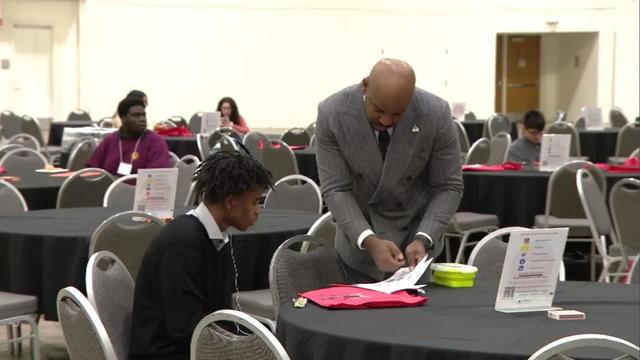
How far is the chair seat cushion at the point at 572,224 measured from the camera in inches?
301

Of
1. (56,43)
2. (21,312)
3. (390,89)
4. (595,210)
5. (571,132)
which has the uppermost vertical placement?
(56,43)

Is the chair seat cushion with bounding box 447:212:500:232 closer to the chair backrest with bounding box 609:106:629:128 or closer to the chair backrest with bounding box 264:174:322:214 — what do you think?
the chair backrest with bounding box 264:174:322:214

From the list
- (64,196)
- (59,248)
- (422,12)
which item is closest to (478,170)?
(64,196)

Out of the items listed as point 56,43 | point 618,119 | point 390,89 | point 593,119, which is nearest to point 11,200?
point 390,89

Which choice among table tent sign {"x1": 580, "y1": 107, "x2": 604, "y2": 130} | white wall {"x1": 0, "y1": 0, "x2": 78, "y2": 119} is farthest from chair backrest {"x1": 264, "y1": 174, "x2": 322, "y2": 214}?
white wall {"x1": 0, "y1": 0, "x2": 78, "y2": 119}

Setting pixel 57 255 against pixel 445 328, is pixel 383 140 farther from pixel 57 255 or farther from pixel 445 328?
pixel 57 255

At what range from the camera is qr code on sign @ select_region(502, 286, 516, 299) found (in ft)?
11.1

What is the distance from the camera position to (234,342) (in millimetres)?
2805

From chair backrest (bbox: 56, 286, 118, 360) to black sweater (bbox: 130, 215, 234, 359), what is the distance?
16 cm

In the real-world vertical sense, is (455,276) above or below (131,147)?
below

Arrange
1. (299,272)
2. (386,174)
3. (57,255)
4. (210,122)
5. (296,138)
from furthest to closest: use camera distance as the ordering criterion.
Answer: (210,122)
(296,138)
(57,255)
(299,272)
(386,174)

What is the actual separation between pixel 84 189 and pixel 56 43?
12.5 meters

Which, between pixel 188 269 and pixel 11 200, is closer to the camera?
pixel 188 269

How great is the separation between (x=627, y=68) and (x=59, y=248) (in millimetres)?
17900
